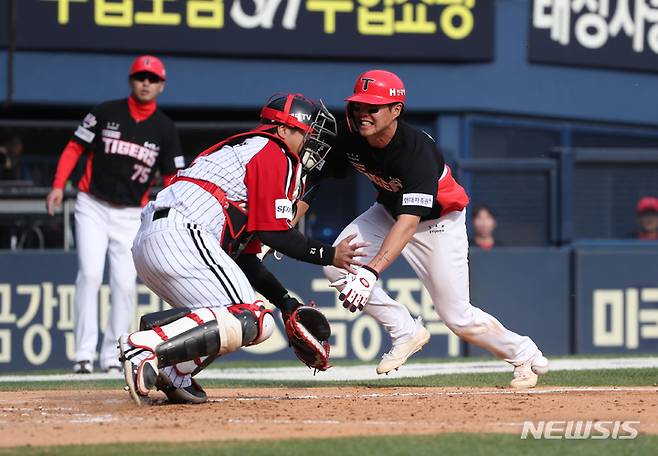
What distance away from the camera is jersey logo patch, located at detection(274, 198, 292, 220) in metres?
5.90

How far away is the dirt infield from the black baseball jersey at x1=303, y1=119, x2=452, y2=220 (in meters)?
1.01

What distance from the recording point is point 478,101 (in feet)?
43.4

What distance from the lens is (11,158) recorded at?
11258mm

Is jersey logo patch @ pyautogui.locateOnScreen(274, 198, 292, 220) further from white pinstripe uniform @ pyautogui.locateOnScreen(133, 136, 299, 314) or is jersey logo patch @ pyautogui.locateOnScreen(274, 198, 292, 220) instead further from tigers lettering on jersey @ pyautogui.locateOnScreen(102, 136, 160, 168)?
tigers lettering on jersey @ pyautogui.locateOnScreen(102, 136, 160, 168)

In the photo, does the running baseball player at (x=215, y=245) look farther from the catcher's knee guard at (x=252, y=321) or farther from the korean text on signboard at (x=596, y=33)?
the korean text on signboard at (x=596, y=33)

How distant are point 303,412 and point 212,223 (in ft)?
3.17

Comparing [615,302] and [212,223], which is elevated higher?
[212,223]

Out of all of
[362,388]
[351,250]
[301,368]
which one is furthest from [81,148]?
[351,250]

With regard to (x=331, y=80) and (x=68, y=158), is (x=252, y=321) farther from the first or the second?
(x=331, y=80)

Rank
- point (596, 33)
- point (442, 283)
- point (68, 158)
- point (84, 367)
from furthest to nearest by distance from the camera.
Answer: point (596, 33) < point (68, 158) < point (84, 367) < point (442, 283)

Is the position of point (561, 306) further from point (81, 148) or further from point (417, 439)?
point (417, 439)

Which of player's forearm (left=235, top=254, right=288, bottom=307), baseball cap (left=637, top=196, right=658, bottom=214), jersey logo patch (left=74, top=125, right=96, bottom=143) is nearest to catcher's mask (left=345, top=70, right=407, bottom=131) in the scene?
player's forearm (left=235, top=254, right=288, bottom=307)

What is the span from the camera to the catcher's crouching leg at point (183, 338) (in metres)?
5.70

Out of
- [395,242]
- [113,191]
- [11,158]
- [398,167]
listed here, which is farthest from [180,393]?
[11,158]
